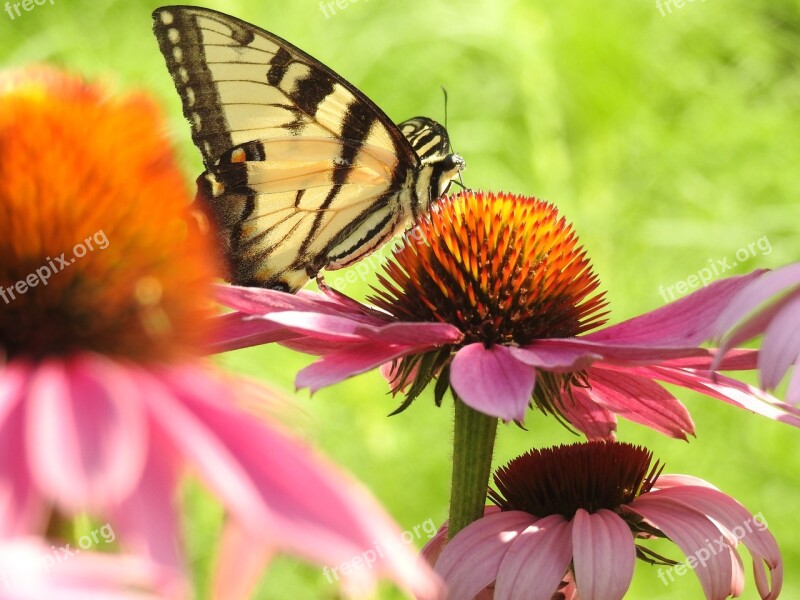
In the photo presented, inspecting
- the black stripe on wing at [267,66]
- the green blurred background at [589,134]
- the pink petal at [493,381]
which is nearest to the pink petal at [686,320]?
the pink petal at [493,381]

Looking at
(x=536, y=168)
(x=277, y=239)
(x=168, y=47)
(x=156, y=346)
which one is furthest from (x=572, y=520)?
(x=536, y=168)

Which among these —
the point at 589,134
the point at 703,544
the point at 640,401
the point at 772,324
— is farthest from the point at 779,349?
the point at 589,134

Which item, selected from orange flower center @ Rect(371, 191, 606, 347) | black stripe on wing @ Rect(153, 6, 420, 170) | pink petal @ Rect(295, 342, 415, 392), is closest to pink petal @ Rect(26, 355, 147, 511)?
pink petal @ Rect(295, 342, 415, 392)

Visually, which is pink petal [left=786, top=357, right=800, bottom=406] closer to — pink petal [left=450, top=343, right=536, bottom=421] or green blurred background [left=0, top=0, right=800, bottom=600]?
pink petal [left=450, top=343, right=536, bottom=421]

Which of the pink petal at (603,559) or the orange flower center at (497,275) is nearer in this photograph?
the pink petal at (603,559)

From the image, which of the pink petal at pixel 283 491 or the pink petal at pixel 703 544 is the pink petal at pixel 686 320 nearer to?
the pink petal at pixel 703 544
